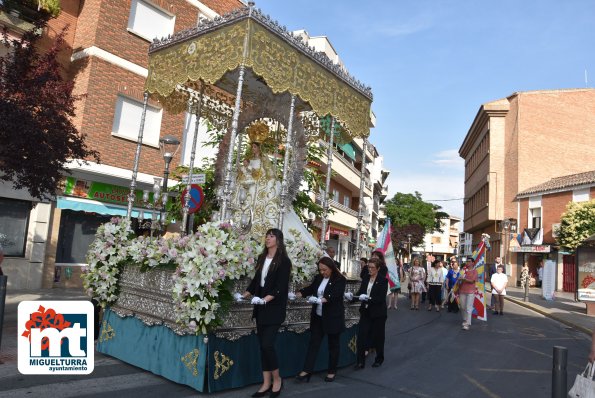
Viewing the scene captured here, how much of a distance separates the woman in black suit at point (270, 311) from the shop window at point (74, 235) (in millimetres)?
11523

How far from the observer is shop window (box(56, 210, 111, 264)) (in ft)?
49.1

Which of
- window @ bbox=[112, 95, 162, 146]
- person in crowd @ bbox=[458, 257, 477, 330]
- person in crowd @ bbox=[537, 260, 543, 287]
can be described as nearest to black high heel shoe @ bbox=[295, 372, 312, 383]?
person in crowd @ bbox=[458, 257, 477, 330]

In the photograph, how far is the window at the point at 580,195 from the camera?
31534 mm

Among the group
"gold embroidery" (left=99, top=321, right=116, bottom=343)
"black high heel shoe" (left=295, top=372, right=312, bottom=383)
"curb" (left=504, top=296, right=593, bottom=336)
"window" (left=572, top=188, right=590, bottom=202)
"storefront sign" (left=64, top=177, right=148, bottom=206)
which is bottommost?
"black high heel shoe" (left=295, top=372, right=312, bottom=383)

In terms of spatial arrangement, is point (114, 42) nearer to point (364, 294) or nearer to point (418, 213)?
point (364, 294)

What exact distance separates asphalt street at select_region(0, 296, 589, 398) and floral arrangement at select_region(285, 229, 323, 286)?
1.36 metres

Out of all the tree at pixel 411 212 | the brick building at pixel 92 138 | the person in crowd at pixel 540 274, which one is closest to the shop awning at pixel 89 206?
the brick building at pixel 92 138

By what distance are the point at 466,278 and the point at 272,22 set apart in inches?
322

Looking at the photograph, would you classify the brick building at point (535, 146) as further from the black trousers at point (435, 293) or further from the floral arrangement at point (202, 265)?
the floral arrangement at point (202, 265)

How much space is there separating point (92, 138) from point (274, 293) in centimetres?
1160

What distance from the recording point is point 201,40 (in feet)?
24.6

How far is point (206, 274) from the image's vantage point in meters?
5.04

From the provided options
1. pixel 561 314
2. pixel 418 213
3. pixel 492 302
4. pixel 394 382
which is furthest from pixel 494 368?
pixel 418 213

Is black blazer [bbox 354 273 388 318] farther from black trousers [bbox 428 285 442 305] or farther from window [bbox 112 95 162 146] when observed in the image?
window [bbox 112 95 162 146]
